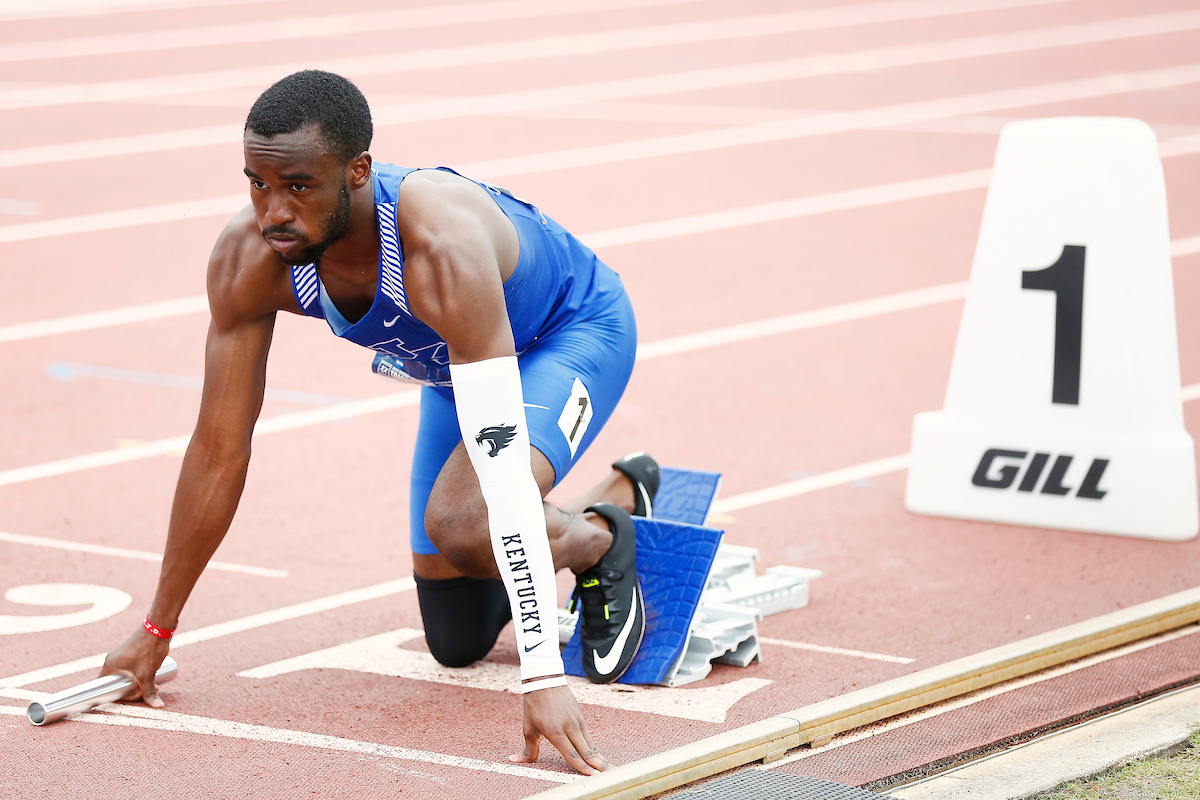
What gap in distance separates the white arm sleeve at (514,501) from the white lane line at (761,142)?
6.69 meters

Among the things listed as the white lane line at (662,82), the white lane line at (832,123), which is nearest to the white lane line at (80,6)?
the white lane line at (662,82)

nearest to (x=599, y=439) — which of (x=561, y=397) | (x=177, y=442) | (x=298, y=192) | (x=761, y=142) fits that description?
(x=177, y=442)

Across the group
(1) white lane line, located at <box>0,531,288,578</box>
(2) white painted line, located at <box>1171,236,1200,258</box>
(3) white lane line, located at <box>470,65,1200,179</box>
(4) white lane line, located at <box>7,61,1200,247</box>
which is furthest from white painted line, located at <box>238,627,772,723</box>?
(3) white lane line, located at <box>470,65,1200,179</box>

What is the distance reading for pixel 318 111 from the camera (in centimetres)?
308

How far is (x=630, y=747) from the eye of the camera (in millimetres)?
3445

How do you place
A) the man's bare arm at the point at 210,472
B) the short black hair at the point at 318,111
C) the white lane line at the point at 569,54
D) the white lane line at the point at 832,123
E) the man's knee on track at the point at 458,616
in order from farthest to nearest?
1. the white lane line at the point at 569,54
2. the white lane line at the point at 832,123
3. the man's knee on track at the point at 458,616
4. the man's bare arm at the point at 210,472
5. the short black hair at the point at 318,111

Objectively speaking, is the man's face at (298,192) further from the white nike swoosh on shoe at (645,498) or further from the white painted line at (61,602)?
the white painted line at (61,602)

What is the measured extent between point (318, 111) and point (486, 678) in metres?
1.68

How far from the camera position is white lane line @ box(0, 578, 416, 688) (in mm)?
3920

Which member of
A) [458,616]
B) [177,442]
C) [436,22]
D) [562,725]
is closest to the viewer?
[562,725]

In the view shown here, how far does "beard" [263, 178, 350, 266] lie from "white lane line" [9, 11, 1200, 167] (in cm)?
973

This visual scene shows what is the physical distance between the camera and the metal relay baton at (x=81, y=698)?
3.53 meters

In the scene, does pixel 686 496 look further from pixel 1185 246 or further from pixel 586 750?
pixel 1185 246

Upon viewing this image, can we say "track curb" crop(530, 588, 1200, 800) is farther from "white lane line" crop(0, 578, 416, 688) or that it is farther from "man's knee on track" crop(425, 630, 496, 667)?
"white lane line" crop(0, 578, 416, 688)
